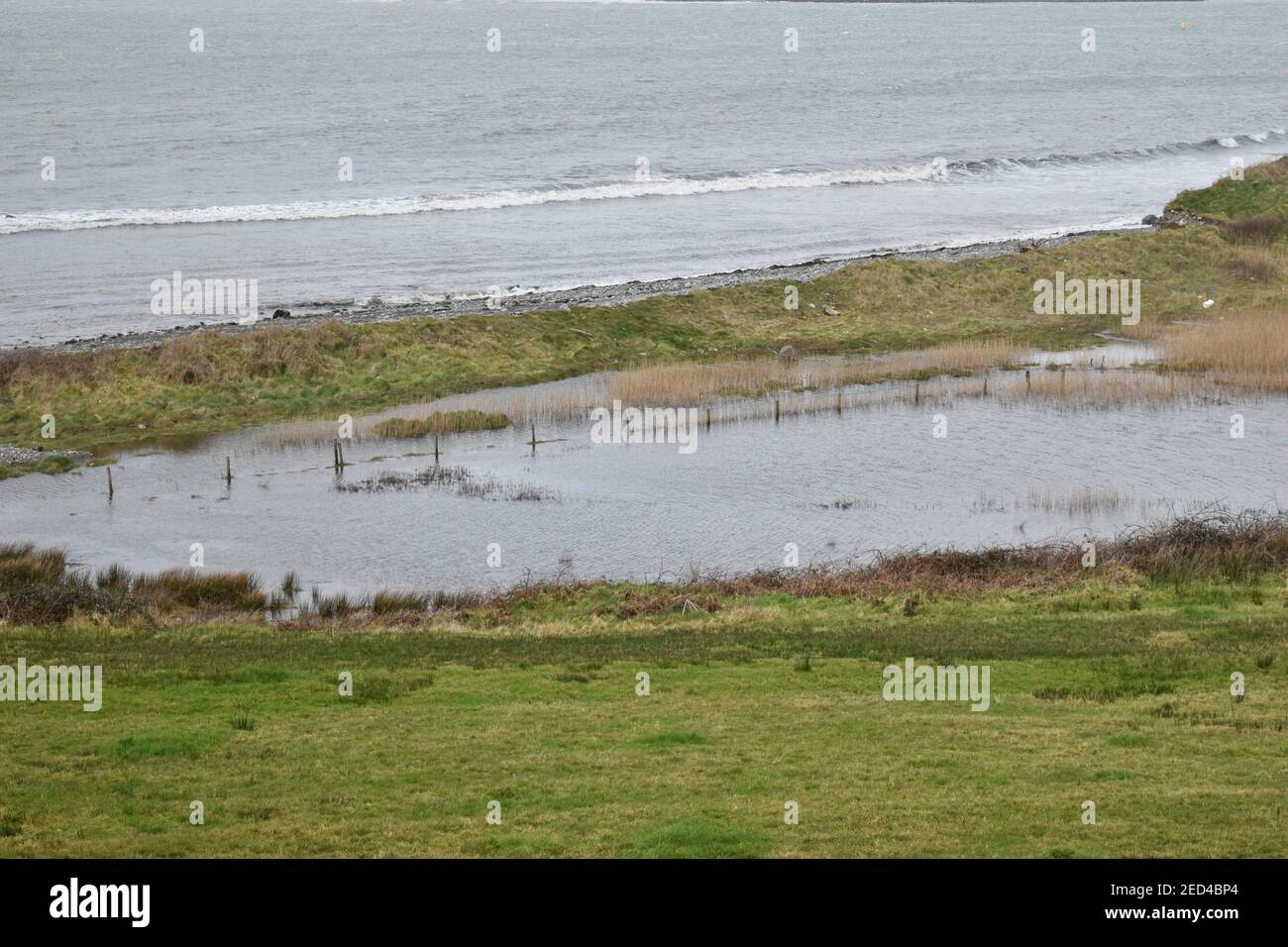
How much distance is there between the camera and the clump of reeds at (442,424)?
54844 millimetres

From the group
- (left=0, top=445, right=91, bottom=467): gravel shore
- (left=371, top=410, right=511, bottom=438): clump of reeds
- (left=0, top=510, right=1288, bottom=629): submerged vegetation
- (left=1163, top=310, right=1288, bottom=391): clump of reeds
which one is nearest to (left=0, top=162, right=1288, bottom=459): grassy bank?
(left=0, top=445, right=91, bottom=467): gravel shore

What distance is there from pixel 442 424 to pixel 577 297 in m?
23.2

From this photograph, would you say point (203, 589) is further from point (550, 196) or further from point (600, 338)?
point (550, 196)

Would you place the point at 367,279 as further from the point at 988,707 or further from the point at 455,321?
the point at 988,707

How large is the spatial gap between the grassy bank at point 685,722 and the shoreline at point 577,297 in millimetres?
31045

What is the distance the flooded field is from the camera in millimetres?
40906

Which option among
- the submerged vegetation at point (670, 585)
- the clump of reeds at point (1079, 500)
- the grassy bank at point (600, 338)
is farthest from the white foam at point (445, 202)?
the clump of reeds at point (1079, 500)

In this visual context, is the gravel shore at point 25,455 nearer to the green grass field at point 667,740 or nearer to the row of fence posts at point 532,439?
the row of fence posts at point 532,439

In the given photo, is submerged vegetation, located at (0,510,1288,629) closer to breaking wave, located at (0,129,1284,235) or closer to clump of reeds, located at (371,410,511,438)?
clump of reeds, located at (371,410,511,438)

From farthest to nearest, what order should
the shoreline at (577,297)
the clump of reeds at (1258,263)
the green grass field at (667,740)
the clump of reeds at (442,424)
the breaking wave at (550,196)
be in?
the breaking wave at (550,196), the clump of reeds at (1258,263), the shoreline at (577,297), the clump of reeds at (442,424), the green grass field at (667,740)

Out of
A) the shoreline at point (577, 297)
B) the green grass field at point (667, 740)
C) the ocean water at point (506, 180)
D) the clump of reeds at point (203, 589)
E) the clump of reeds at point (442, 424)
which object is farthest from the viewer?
the ocean water at point (506, 180)

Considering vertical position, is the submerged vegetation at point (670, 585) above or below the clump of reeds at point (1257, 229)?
below

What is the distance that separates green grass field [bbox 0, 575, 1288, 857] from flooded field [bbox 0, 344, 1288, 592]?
7822 millimetres

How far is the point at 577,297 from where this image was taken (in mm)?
77125
